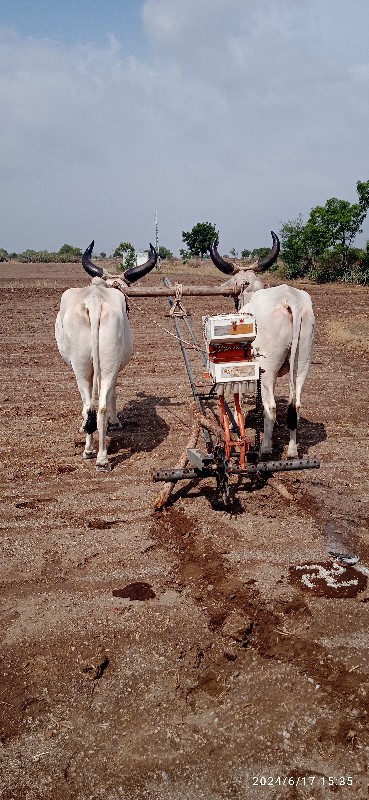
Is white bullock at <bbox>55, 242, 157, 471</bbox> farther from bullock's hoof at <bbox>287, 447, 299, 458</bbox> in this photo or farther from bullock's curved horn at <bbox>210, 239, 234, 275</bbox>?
bullock's hoof at <bbox>287, 447, 299, 458</bbox>

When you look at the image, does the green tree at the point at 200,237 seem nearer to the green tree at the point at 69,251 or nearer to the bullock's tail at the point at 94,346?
the green tree at the point at 69,251

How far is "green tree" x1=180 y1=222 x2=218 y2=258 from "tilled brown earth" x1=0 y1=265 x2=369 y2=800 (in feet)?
→ 181

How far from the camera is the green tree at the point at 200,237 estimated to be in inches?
2351

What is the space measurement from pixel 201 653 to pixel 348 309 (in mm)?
20329

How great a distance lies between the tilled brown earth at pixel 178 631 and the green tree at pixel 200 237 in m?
55.1

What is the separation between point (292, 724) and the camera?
3.24m

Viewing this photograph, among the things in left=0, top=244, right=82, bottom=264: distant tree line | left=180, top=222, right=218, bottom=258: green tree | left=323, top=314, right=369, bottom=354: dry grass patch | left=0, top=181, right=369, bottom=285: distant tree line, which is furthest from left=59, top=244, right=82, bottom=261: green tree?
left=323, top=314, right=369, bottom=354: dry grass patch

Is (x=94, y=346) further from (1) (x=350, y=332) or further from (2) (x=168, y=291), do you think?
(1) (x=350, y=332)

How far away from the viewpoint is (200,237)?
199 ft

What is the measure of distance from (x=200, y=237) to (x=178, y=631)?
59832 millimetres

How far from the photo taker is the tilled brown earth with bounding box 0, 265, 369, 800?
303cm

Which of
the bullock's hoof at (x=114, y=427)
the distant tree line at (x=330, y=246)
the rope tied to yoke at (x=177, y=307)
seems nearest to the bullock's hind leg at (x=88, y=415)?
the bullock's hoof at (x=114, y=427)

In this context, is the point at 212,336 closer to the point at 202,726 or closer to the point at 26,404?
the point at 202,726

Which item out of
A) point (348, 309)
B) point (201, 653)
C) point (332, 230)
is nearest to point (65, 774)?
point (201, 653)
